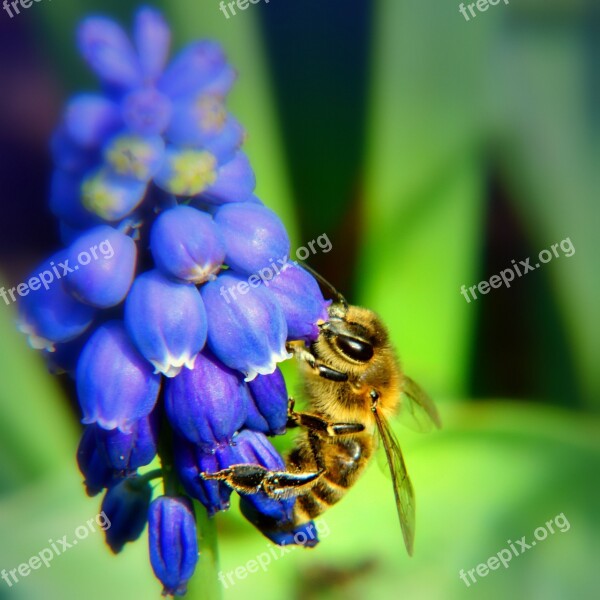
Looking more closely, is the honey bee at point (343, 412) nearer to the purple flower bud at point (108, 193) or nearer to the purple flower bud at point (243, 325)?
the purple flower bud at point (243, 325)

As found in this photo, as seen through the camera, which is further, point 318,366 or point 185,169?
point 318,366

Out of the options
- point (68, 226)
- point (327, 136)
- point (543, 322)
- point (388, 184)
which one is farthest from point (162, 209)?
point (543, 322)

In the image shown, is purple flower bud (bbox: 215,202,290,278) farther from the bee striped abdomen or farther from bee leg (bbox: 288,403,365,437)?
the bee striped abdomen

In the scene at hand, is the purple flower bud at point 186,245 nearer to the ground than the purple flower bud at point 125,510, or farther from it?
farther from it

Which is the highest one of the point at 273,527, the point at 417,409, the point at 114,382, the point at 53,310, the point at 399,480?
the point at 53,310

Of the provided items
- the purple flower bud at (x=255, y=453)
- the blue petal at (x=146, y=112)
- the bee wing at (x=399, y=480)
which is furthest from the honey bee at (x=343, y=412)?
the blue petal at (x=146, y=112)

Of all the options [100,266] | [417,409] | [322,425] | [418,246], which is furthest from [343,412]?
[418,246]

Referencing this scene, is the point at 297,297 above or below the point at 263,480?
above

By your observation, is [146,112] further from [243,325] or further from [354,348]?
[354,348]
